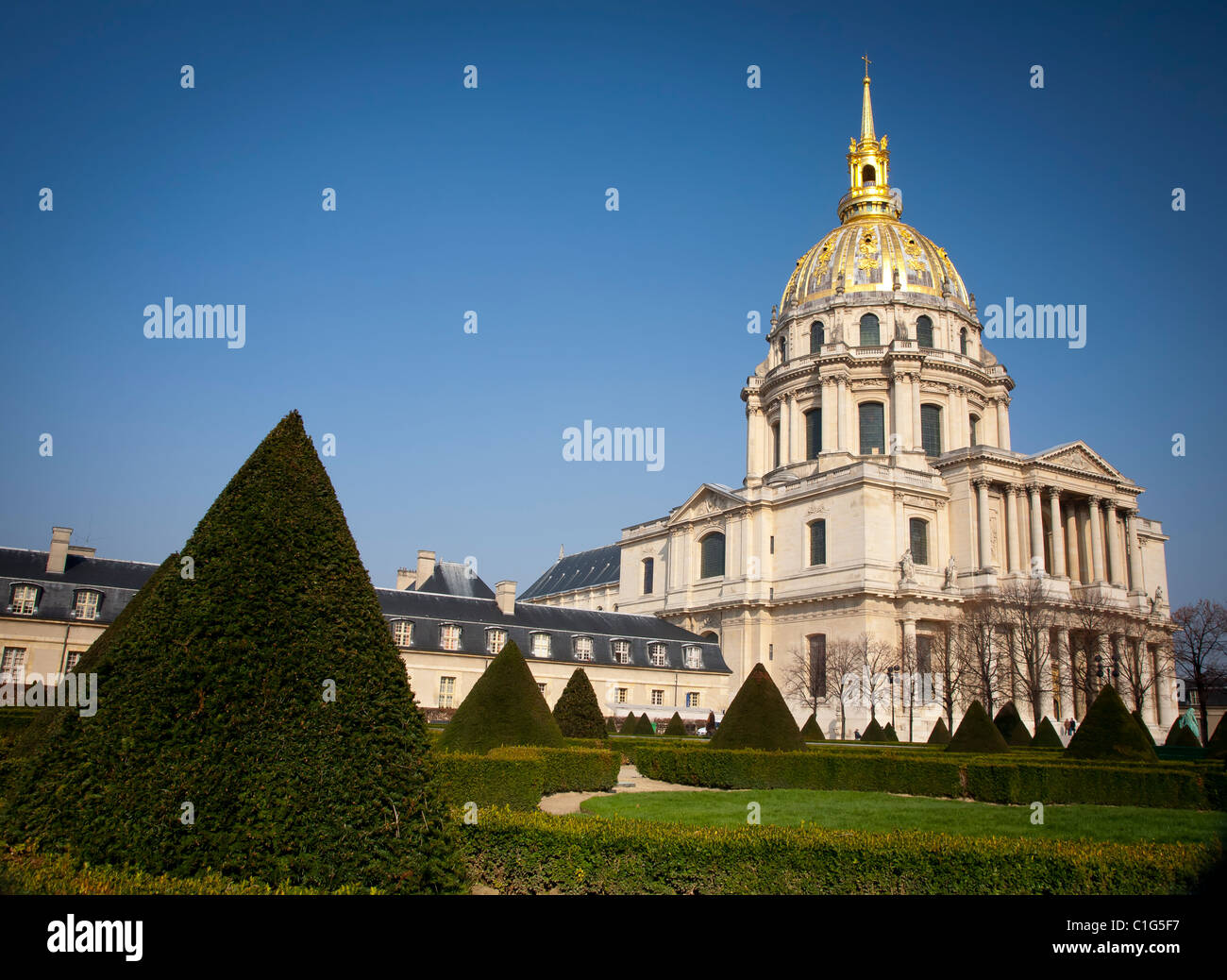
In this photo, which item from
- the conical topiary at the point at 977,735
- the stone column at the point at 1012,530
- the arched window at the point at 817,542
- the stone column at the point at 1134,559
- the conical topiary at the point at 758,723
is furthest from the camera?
the stone column at the point at 1134,559

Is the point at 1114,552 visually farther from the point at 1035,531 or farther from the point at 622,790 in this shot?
the point at 622,790

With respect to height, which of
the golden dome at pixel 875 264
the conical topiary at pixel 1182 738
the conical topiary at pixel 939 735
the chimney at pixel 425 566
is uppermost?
the golden dome at pixel 875 264

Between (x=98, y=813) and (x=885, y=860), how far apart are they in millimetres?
6259

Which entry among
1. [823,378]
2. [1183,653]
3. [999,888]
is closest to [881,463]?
[823,378]

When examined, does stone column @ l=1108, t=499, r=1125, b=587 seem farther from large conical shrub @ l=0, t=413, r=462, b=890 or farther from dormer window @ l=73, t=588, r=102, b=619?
large conical shrub @ l=0, t=413, r=462, b=890

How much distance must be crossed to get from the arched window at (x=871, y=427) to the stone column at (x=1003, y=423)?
31.6ft

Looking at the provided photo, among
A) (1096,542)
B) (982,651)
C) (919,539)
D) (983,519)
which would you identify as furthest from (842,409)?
(982,651)

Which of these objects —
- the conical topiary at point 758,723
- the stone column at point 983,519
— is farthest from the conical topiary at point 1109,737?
the stone column at point 983,519

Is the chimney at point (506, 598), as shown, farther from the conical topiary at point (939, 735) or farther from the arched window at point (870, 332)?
the arched window at point (870, 332)

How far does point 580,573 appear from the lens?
85625 millimetres

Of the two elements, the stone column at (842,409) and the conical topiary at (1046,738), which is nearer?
the conical topiary at (1046,738)

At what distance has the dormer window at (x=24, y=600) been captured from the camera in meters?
35.9

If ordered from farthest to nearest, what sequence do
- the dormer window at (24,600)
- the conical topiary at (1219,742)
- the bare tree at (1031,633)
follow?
the bare tree at (1031,633) < the dormer window at (24,600) < the conical topiary at (1219,742)

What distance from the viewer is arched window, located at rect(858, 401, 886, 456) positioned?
62656 millimetres
